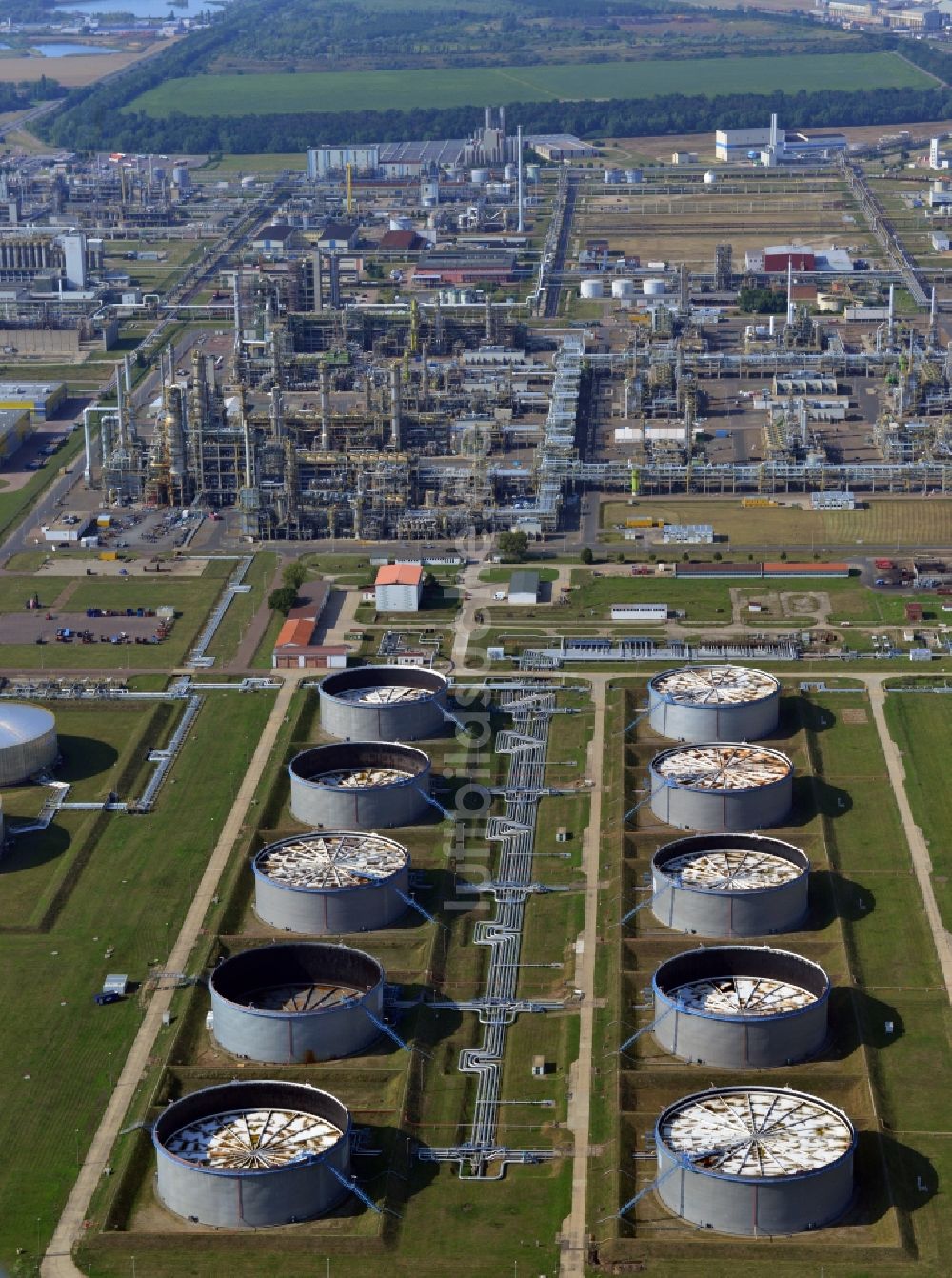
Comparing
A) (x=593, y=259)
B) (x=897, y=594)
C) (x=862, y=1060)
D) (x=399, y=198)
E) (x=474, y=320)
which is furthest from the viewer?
(x=399, y=198)

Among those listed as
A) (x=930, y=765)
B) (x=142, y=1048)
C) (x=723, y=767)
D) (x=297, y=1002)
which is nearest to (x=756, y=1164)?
(x=297, y=1002)

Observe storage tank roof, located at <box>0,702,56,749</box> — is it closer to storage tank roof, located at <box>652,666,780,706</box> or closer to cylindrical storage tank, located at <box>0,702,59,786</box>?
cylindrical storage tank, located at <box>0,702,59,786</box>

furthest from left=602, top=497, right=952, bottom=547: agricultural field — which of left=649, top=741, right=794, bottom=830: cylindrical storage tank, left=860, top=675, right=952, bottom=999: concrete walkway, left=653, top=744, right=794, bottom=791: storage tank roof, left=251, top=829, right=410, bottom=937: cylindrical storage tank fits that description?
left=251, top=829, right=410, bottom=937: cylindrical storage tank

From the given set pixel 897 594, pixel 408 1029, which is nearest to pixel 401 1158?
pixel 408 1029

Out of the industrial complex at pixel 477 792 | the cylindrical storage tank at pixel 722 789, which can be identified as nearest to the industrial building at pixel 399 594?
the industrial complex at pixel 477 792

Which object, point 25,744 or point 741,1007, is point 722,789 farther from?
point 25,744

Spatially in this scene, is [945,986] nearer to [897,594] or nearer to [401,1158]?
[401,1158]
